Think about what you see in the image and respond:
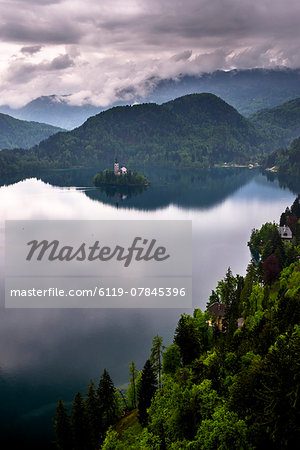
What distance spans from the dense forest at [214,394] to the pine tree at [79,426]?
8 centimetres

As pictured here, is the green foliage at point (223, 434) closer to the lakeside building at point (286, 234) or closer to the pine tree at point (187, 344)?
the pine tree at point (187, 344)

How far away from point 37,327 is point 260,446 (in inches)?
1721

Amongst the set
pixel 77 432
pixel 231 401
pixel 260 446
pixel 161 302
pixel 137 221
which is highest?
pixel 137 221

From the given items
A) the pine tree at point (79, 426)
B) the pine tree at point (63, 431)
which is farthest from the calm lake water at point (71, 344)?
the pine tree at point (79, 426)

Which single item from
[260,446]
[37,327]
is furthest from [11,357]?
[260,446]

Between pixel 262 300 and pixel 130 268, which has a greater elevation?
pixel 130 268

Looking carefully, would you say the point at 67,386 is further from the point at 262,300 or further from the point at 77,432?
A: the point at 262,300

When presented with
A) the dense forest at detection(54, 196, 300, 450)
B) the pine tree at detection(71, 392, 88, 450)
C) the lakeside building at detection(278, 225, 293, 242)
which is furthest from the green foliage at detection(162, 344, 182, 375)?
the lakeside building at detection(278, 225, 293, 242)

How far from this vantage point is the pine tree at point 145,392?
4094cm

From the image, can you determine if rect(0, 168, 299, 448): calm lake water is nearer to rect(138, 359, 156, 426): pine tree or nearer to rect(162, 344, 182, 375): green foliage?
rect(162, 344, 182, 375): green foliage

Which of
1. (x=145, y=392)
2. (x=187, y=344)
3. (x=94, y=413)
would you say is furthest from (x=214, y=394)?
(x=187, y=344)

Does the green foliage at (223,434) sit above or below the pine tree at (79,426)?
above

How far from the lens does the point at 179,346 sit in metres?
48.7

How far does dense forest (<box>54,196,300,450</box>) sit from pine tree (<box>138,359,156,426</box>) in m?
0.09
